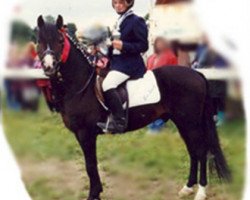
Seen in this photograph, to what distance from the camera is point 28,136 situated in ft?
3.35

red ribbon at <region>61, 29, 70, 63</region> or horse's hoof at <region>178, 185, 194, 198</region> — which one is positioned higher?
red ribbon at <region>61, 29, 70, 63</region>

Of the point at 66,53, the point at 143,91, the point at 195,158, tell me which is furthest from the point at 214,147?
the point at 66,53

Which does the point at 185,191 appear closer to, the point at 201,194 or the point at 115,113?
the point at 201,194

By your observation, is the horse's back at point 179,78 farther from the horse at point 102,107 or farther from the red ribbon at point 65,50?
the red ribbon at point 65,50

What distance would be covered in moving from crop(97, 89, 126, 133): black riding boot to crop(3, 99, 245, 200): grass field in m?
0.01

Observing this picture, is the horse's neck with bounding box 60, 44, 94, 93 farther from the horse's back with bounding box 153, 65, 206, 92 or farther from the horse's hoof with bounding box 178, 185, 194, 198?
the horse's hoof with bounding box 178, 185, 194, 198

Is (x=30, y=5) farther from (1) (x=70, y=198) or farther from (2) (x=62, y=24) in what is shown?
(1) (x=70, y=198)

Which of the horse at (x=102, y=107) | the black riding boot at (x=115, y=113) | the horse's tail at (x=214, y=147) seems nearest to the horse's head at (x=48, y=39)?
the horse at (x=102, y=107)

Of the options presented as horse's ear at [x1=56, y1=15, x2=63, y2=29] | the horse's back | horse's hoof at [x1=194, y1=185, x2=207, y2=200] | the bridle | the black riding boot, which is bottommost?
horse's hoof at [x1=194, y1=185, x2=207, y2=200]

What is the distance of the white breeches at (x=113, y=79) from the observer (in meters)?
0.99

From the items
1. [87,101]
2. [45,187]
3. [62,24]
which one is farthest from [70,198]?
[62,24]

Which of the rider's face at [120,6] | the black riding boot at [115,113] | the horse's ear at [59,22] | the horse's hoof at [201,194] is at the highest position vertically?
the rider's face at [120,6]

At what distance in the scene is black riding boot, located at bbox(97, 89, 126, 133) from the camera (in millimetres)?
1020

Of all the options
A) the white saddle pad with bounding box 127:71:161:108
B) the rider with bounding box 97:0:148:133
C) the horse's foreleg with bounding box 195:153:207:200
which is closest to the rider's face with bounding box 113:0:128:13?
the rider with bounding box 97:0:148:133
